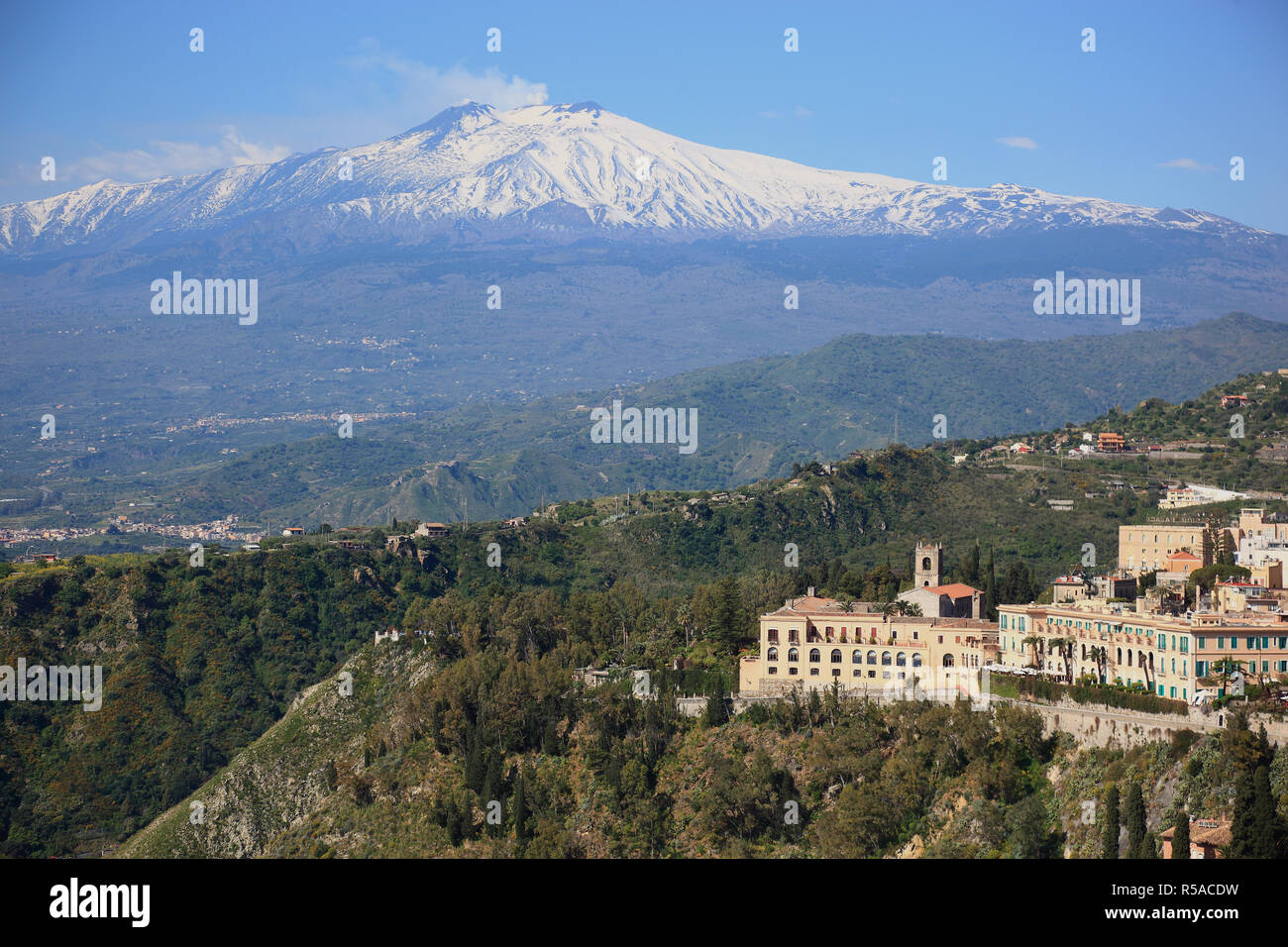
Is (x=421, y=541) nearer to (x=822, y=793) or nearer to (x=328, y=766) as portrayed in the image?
(x=328, y=766)

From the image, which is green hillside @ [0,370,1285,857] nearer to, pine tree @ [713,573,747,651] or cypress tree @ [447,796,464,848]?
pine tree @ [713,573,747,651]

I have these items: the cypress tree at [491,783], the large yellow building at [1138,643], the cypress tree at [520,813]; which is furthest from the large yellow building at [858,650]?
the cypress tree at [491,783]

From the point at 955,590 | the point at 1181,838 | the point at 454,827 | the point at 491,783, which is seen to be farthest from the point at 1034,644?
the point at 454,827

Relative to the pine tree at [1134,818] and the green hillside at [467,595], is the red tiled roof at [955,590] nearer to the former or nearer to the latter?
the green hillside at [467,595]

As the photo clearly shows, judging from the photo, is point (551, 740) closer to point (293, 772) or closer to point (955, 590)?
point (955, 590)

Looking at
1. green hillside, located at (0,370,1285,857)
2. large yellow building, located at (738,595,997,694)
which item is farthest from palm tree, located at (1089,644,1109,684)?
green hillside, located at (0,370,1285,857)
